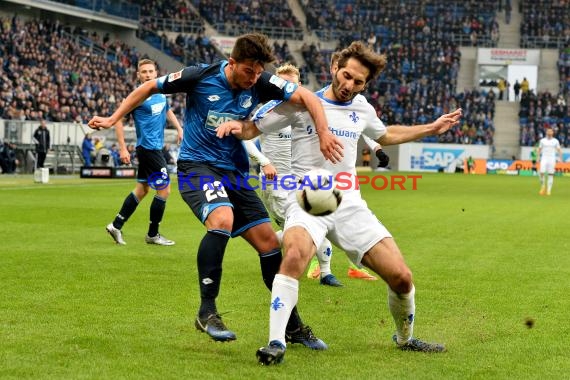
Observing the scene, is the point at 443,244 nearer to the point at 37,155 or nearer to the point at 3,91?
the point at 37,155

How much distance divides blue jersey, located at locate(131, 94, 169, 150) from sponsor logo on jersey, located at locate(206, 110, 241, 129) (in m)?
6.07

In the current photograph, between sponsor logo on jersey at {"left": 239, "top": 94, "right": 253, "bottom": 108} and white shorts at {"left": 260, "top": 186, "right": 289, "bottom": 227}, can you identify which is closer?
sponsor logo on jersey at {"left": 239, "top": 94, "right": 253, "bottom": 108}

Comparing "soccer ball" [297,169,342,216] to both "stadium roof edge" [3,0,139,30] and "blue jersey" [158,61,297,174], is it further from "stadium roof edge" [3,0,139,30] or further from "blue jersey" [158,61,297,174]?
"stadium roof edge" [3,0,139,30]

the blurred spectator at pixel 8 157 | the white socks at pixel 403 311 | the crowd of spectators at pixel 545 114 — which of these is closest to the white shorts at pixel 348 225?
the white socks at pixel 403 311

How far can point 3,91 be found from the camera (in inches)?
1463

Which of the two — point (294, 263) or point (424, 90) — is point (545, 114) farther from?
point (294, 263)

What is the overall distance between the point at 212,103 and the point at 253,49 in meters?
0.58

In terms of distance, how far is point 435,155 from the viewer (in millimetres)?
54844

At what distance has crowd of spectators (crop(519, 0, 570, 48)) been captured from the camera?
61781mm

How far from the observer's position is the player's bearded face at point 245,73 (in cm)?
665

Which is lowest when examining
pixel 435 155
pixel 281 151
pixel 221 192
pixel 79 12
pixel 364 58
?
pixel 435 155

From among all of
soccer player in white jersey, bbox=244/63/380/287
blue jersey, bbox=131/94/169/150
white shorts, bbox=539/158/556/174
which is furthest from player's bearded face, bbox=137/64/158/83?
white shorts, bbox=539/158/556/174

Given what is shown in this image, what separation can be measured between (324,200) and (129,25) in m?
51.5

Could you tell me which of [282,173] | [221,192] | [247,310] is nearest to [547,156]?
[282,173]
